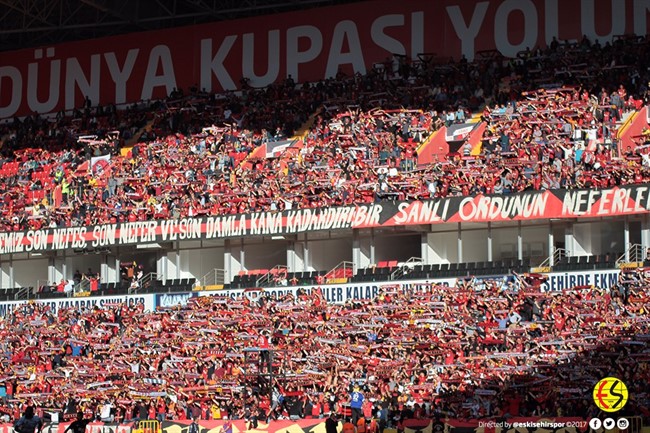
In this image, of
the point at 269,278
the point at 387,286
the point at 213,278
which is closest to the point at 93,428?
the point at 269,278

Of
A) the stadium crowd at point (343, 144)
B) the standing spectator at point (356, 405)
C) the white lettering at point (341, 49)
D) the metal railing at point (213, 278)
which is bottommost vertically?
the standing spectator at point (356, 405)

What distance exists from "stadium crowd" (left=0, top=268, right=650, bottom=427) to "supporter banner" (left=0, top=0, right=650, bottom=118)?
14.5 meters

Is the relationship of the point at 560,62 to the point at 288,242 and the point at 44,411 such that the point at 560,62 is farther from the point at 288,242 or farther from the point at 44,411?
the point at 44,411

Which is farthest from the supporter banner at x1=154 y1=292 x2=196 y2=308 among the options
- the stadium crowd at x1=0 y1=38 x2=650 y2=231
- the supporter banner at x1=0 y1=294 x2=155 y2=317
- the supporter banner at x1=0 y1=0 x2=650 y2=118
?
the supporter banner at x1=0 y1=0 x2=650 y2=118

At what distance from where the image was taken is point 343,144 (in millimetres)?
46656

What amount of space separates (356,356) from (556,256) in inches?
324

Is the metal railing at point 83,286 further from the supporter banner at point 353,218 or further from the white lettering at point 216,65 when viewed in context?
the white lettering at point 216,65

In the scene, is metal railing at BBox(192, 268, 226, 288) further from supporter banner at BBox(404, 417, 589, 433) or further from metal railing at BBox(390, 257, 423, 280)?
supporter banner at BBox(404, 417, 589, 433)

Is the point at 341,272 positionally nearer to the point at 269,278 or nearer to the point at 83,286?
the point at 269,278

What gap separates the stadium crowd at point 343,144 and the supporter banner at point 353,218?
1.68ft

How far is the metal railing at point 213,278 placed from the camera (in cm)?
4741

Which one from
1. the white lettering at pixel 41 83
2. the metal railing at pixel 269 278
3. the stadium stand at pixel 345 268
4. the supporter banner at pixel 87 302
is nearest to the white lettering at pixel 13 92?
the white lettering at pixel 41 83

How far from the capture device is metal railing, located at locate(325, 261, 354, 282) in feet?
140

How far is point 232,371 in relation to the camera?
1485 inches
